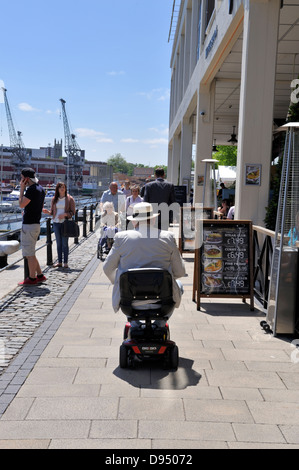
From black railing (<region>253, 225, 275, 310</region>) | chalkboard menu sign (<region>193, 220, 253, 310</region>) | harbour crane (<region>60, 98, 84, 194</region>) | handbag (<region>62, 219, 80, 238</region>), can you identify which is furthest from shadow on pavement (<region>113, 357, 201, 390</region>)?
harbour crane (<region>60, 98, 84, 194</region>)

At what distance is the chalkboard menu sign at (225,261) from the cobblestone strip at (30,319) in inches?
73.7

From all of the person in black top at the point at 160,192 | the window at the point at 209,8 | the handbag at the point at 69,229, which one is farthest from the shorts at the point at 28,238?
the window at the point at 209,8

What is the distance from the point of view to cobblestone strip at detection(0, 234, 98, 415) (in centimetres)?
463

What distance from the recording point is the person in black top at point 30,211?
27.0ft

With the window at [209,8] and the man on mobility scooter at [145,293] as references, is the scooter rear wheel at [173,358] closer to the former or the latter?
the man on mobility scooter at [145,293]

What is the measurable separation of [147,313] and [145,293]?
269mm

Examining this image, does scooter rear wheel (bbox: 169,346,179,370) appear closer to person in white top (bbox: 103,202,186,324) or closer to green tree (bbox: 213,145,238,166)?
person in white top (bbox: 103,202,186,324)

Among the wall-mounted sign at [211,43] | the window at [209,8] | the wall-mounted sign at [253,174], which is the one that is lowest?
the wall-mounted sign at [253,174]

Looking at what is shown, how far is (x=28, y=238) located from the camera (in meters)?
8.28

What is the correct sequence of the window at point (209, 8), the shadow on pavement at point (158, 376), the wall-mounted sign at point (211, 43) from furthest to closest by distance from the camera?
the window at point (209, 8) → the wall-mounted sign at point (211, 43) → the shadow on pavement at point (158, 376)

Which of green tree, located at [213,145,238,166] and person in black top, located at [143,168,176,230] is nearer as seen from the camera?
person in black top, located at [143,168,176,230]

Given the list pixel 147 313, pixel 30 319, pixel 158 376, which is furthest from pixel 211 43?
pixel 158 376

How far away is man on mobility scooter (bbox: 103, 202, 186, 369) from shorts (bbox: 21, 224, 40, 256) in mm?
3700

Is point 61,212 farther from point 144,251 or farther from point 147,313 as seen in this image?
point 147,313
